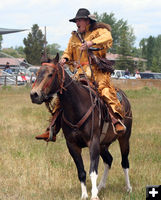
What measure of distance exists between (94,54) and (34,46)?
84326 millimetres

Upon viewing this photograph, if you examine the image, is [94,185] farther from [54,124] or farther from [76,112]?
[54,124]

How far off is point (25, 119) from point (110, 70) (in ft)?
30.8

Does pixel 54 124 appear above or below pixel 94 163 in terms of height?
above

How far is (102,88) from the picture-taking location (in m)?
8.00

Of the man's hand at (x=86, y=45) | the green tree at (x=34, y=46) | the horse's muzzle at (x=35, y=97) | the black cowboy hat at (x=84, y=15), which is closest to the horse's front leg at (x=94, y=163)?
the horse's muzzle at (x=35, y=97)

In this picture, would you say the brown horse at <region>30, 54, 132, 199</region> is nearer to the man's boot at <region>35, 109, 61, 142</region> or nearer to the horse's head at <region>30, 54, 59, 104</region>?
the horse's head at <region>30, 54, 59, 104</region>

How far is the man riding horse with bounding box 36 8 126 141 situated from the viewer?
25.7 feet

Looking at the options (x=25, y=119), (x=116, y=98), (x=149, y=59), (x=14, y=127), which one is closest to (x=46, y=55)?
(x=116, y=98)

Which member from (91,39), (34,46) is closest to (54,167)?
(91,39)

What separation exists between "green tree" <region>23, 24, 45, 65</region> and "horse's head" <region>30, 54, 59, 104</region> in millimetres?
80559

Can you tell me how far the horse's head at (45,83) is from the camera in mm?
6609

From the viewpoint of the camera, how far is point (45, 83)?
6746 mm

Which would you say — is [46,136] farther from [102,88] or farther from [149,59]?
[149,59]

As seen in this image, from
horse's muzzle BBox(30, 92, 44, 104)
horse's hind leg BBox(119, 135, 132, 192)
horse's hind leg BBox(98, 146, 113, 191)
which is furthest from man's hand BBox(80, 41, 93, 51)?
horse's hind leg BBox(119, 135, 132, 192)
